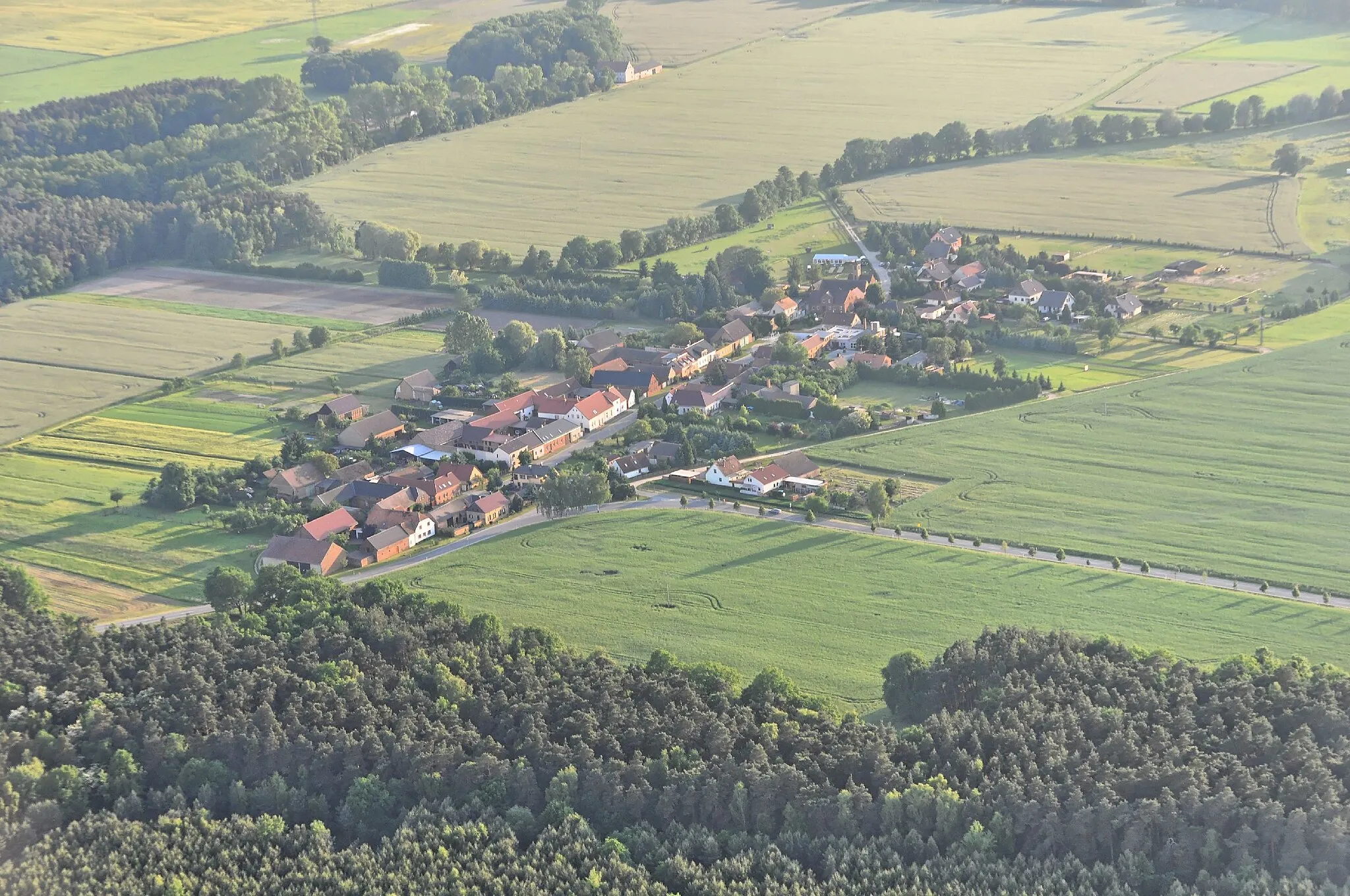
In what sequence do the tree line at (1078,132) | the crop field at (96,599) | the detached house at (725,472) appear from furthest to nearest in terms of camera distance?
the tree line at (1078,132) → the detached house at (725,472) → the crop field at (96,599)

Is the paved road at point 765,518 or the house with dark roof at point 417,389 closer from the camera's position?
the paved road at point 765,518

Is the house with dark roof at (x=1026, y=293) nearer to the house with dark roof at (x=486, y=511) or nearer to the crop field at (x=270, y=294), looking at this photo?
the crop field at (x=270, y=294)

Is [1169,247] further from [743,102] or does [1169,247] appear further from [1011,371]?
[743,102]

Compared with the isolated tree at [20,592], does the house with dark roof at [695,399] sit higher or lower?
higher

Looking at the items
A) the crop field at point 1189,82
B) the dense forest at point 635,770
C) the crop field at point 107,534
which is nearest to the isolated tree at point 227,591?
the crop field at point 107,534

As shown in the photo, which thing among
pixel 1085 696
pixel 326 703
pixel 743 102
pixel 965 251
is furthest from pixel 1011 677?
pixel 743 102

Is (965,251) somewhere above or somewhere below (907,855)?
above

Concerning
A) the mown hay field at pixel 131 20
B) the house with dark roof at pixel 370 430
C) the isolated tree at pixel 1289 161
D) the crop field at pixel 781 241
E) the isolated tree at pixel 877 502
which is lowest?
the isolated tree at pixel 877 502
